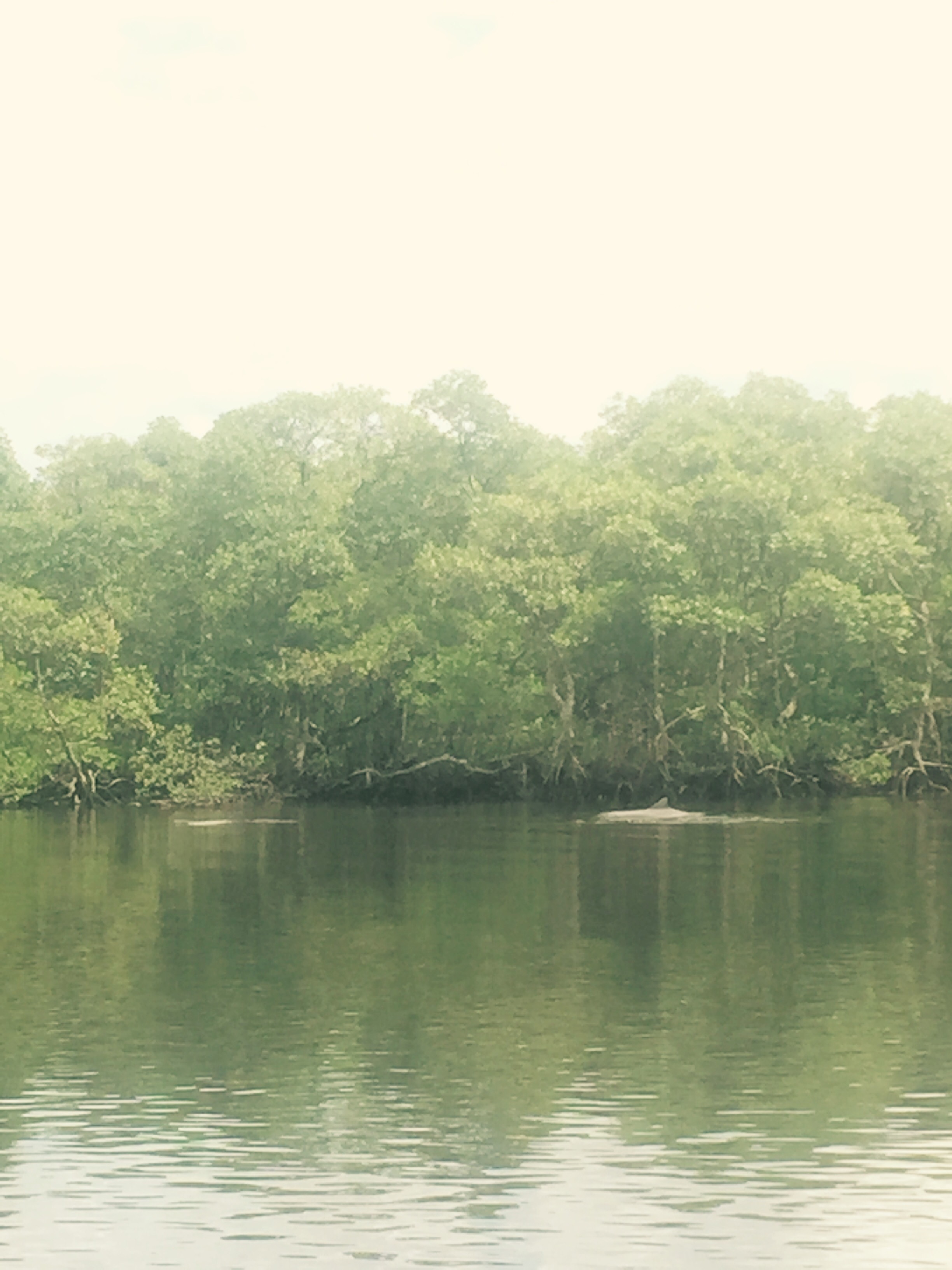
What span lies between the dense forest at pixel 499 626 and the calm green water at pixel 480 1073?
3546 centimetres

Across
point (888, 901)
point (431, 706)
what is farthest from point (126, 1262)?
point (431, 706)

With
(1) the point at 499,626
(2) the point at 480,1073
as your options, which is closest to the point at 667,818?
(1) the point at 499,626

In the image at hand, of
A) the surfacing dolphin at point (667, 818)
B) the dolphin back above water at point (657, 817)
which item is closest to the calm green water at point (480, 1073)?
the surfacing dolphin at point (667, 818)

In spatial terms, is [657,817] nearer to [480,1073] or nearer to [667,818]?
[667,818]

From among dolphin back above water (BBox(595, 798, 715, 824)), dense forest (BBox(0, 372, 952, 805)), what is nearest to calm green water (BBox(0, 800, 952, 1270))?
dolphin back above water (BBox(595, 798, 715, 824))

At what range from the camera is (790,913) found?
116ft

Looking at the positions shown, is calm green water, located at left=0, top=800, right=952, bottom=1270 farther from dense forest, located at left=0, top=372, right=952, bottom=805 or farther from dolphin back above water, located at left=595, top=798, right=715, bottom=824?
dense forest, located at left=0, top=372, right=952, bottom=805

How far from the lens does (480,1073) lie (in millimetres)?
20750

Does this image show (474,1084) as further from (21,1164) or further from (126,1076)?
(21,1164)

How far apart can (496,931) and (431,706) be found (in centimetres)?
4535

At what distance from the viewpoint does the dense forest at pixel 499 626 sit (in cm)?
7756

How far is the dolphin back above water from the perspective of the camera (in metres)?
62.9

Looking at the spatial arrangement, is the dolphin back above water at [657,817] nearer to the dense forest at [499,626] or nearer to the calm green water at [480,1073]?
the dense forest at [499,626]

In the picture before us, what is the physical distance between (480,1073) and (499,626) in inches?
2297
